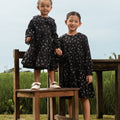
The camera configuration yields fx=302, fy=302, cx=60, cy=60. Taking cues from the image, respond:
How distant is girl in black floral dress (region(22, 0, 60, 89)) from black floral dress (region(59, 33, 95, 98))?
198 millimetres

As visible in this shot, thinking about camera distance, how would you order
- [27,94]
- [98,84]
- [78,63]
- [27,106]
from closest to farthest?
1. [27,94]
2. [78,63]
3. [98,84]
4. [27,106]

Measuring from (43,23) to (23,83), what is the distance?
9.85 ft

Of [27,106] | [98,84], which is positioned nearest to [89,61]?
[98,84]

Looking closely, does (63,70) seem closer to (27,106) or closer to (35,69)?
(35,69)

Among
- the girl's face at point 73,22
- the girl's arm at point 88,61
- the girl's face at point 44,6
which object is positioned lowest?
the girl's arm at point 88,61

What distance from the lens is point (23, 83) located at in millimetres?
6527

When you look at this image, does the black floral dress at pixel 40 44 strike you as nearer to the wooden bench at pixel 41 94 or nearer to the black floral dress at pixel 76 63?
the black floral dress at pixel 76 63

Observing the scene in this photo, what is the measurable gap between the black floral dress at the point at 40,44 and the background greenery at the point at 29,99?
2621 millimetres

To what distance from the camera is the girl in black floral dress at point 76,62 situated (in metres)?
3.88

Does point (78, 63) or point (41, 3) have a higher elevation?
point (41, 3)

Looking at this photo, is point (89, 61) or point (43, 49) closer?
point (43, 49)

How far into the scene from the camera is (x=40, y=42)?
3.70 m

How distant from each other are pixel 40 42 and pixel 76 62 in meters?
0.55

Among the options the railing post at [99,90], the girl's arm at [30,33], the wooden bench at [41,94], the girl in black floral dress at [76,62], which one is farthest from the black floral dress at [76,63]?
the railing post at [99,90]
